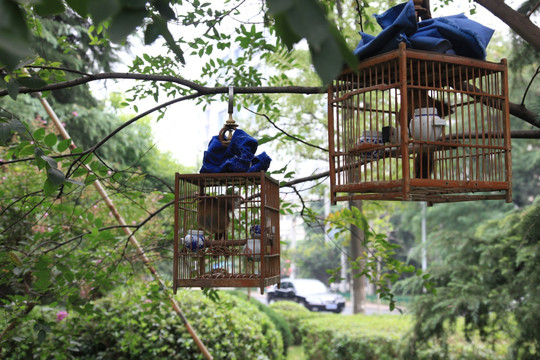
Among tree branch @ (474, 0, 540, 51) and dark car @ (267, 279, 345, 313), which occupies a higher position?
tree branch @ (474, 0, 540, 51)

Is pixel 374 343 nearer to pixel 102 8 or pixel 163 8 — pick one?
pixel 163 8

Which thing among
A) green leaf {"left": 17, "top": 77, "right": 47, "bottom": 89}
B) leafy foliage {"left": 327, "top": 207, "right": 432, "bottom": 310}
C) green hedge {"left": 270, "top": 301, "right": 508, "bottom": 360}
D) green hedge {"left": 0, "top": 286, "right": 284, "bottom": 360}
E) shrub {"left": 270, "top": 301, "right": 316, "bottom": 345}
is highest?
green leaf {"left": 17, "top": 77, "right": 47, "bottom": 89}

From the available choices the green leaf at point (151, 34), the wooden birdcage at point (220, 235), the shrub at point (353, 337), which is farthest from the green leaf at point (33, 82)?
the shrub at point (353, 337)

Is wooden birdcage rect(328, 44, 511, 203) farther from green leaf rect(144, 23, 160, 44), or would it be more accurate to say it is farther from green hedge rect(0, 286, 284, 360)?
green hedge rect(0, 286, 284, 360)

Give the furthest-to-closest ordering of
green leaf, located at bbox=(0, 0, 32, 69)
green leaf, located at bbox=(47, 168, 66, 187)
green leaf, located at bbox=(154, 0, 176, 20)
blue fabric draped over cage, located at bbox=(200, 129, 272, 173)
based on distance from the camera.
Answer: blue fabric draped over cage, located at bbox=(200, 129, 272, 173)
green leaf, located at bbox=(47, 168, 66, 187)
green leaf, located at bbox=(154, 0, 176, 20)
green leaf, located at bbox=(0, 0, 32, 69)

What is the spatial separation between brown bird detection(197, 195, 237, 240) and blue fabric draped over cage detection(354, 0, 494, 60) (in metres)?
0.84

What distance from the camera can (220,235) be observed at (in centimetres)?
237

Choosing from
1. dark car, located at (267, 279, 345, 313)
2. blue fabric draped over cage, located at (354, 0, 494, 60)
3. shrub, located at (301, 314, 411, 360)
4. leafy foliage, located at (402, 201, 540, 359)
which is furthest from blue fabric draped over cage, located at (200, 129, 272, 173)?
dark car, located at (267, 279, 345, 313)

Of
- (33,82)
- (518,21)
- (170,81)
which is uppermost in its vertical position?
(518,21)

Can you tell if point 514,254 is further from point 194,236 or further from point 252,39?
point 194,236

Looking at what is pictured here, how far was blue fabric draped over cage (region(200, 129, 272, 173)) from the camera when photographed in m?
2.24

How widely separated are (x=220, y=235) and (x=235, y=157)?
0.37 metres

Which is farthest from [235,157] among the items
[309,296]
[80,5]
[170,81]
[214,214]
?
[309,296]

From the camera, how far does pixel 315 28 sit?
611 mm
